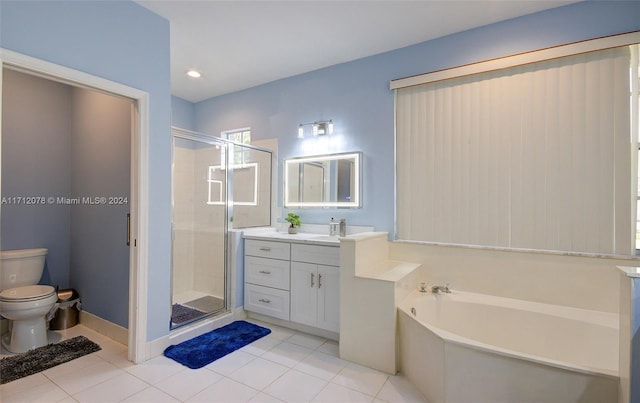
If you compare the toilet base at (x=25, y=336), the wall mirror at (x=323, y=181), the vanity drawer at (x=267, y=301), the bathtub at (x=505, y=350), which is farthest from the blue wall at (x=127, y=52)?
the bathtub at (x=505, y=350)

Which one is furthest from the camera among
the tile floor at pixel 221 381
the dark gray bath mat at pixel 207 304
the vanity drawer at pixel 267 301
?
the dark gray bath mat at pixel 207 304

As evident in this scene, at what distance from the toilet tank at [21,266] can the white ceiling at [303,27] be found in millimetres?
2255

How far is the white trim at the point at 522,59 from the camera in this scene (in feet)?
6.65

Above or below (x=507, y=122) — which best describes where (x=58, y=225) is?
below

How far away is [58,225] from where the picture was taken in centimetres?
304

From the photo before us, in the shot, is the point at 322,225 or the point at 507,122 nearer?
the point at 507,122

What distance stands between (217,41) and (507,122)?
8.49 feet

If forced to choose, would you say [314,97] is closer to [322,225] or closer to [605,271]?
[322,225]

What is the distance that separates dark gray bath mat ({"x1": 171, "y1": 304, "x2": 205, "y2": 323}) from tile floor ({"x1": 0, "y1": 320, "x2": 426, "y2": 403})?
1.78ft

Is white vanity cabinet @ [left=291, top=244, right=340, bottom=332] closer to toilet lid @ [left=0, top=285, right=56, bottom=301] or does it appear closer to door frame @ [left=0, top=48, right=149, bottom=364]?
door frame @ [left=0, top=48, right=149, bottom=364]

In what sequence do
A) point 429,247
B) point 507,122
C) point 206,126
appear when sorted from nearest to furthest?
point 507,122 → point 429,247 → point 206,126

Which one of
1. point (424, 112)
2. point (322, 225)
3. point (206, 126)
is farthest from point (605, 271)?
point (206, 126)

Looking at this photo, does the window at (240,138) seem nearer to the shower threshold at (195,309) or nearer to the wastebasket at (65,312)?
the shower threshold at (195,309)

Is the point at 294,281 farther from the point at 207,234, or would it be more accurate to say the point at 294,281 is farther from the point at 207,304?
the point at 207,234
